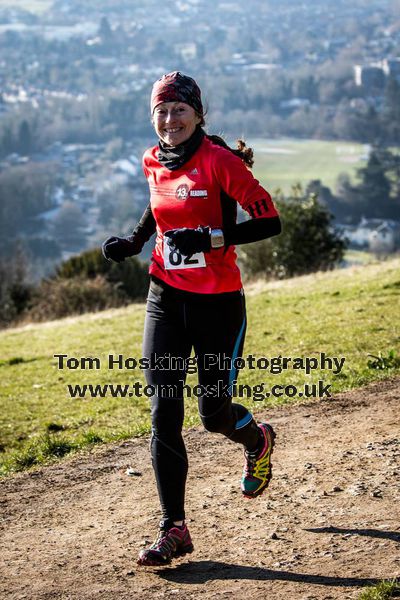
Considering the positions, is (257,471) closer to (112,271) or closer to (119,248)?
(119,248)

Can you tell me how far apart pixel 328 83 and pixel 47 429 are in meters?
115

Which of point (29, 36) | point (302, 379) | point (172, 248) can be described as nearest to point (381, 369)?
point (302, 379)

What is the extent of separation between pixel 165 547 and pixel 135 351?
27.7 ft

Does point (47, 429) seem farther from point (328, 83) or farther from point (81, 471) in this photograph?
point (328, 83)

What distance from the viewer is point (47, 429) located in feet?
28.5

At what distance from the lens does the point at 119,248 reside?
5371 millimetres

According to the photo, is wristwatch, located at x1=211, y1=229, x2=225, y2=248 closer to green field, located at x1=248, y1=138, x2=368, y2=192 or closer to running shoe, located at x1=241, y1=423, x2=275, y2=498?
running shoe, located at x1=241, y1=423, x2=275, y2=498

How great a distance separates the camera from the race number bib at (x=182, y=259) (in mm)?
4875

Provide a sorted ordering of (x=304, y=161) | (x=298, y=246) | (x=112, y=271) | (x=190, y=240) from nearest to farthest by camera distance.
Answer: (x=190, y=240)
(x=298, y=246)
(x=112, y=271)
(x=304, y=161)

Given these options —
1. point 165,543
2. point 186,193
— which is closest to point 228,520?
point 165,543

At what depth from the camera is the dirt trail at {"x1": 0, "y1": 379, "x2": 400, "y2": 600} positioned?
15.4 ft

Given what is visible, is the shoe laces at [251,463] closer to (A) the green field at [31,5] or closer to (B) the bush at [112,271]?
(B) the bush at [112,271]

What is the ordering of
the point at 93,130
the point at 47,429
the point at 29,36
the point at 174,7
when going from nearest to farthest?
1. the point at 47,429
2. the point at 93,130
3. the point at 29,36
4. the point at 174,7

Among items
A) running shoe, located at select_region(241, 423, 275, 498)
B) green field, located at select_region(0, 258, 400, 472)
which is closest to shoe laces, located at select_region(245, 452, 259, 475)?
running shoe, located at select_region(241, 423, 275, 498)
